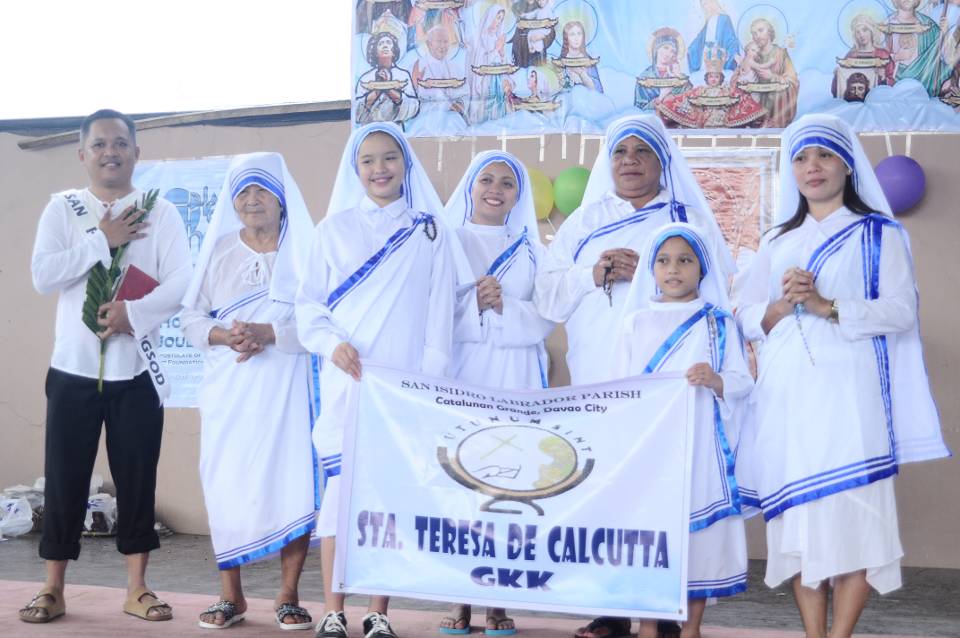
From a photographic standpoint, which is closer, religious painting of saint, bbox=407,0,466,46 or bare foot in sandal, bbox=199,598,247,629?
bare foot in sandal, bbox=199,598,247,629

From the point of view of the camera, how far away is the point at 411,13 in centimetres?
691

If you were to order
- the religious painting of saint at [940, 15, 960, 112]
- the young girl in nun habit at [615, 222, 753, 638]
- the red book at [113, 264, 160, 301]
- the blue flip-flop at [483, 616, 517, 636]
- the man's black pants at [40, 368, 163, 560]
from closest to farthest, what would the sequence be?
the young girl in nun habit at [615, 222, 753, 638], the blue flip-flop at [483, 616, 517, 636], the man's black pants at [40, 368, 163, 560], the red book at [113, 264, 160, 301], the religious painting of saint at [940, 15, 960, 112]

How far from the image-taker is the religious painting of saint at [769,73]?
21.0 feet

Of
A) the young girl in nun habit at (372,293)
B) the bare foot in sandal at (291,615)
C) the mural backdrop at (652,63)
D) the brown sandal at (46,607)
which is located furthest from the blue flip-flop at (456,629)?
the mural backdrop at (652,63)

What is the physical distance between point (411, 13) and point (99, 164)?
2.88 metres

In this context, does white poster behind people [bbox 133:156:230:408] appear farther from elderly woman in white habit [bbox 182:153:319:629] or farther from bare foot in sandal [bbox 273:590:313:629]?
bare foot in sandal [bbox 273:590:313:629]

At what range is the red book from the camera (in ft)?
14.8

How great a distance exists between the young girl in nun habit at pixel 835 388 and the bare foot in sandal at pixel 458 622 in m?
1.13

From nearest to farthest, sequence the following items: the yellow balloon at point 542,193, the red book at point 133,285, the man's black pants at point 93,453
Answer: the man's black pants at point 93,453
the red book at point 133,285
the yellow balloon at point 542,193

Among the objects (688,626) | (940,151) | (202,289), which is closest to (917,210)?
(940,151)

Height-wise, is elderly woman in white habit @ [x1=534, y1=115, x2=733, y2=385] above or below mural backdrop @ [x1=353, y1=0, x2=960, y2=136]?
below

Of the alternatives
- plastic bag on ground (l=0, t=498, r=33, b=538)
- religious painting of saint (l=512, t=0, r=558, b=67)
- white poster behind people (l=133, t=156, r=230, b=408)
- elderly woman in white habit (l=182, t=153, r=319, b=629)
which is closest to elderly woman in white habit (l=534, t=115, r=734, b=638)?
elderly woman in white habit (l=182, t=153, r=319, b=629)

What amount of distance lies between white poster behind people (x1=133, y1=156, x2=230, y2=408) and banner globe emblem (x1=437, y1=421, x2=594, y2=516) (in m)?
4.41

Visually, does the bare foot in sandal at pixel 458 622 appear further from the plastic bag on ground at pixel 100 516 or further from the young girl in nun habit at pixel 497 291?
the plastic bag on ground at pixel 100 516
